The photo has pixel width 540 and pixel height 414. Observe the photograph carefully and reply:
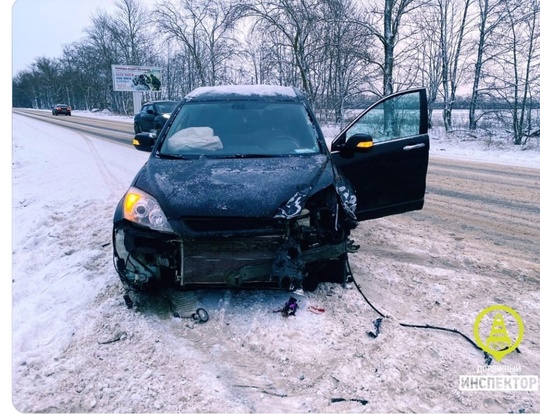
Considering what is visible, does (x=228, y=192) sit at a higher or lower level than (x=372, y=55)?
lower

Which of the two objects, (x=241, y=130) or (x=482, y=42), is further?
(x=482, y=42)

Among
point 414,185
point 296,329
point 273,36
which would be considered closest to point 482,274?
point 414,185

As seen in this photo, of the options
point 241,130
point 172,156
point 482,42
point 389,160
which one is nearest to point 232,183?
point 172,156

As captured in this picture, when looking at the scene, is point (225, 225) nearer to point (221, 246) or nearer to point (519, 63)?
point (221, 246)

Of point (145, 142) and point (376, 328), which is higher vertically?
point (145, 142)

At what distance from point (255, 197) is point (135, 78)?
129 feet

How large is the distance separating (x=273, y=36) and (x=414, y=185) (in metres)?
16.9

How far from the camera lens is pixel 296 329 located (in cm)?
244

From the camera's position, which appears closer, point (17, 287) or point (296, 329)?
point (296, 329)

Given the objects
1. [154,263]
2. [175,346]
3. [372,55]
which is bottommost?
[175,346]

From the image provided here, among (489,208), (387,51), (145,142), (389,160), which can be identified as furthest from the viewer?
(387,51)

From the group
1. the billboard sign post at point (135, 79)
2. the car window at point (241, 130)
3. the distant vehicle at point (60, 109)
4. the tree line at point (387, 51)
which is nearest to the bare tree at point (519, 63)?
the tree line at point (387, 51)

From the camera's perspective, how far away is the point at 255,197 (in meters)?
2.39

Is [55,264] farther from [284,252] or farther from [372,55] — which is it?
[372,55]
